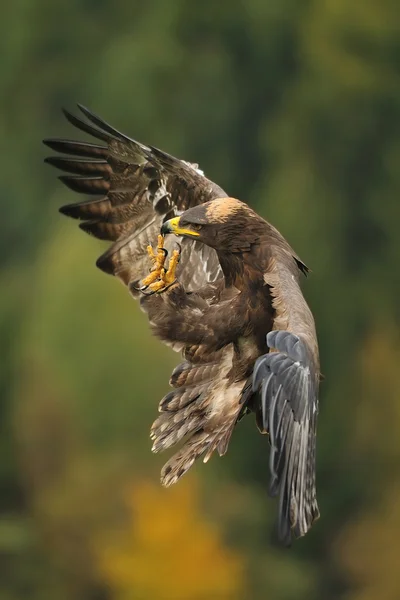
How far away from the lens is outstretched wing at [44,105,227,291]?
843 centimetres

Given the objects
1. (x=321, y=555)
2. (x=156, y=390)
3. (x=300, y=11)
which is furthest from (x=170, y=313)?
(x=300, y=11)

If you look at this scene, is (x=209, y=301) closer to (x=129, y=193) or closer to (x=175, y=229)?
(x=175, y=229)

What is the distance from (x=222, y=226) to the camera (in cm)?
770

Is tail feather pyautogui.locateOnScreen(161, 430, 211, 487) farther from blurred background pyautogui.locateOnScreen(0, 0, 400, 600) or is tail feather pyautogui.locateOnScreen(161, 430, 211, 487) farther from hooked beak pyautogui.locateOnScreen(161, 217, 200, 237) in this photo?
blurred background pyautogui.locateOnScreen(0, 0, 400, 600)

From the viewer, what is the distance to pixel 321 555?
33188mm

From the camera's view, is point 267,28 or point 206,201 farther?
point 267,28

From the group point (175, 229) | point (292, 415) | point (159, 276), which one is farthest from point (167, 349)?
point (292, 415)

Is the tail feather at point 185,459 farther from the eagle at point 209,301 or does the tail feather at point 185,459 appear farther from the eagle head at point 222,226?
the eagle head at point 222,226

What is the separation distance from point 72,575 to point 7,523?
10.6 ft

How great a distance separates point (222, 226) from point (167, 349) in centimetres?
1874

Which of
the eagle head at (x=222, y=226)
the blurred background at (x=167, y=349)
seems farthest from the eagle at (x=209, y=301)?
the blurred background at (x=167, y=349)

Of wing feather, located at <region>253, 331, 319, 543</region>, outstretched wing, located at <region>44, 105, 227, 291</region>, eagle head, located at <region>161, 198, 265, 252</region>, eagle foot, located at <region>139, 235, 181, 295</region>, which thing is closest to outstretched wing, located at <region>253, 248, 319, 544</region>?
wing feather, located at <region>253, 331, 319, 543</region>

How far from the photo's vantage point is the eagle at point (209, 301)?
686cm

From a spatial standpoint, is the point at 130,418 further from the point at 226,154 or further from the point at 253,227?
the point at 253,227
